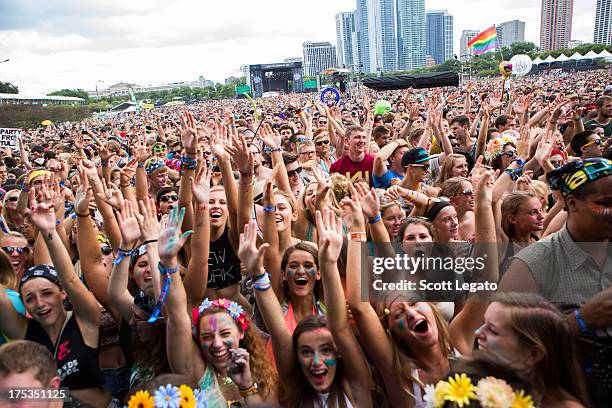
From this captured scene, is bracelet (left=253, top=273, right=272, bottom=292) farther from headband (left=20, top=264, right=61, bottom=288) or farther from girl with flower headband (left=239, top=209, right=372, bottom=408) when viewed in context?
headband (left=20, top=264, right=61, bottom=288)

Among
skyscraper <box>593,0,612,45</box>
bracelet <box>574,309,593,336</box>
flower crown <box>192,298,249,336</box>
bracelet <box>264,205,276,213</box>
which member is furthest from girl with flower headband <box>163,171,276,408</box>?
skyscraper <box>593,0,612,45</box>

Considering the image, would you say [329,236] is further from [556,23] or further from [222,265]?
[556,23]

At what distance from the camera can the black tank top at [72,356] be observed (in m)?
2.74

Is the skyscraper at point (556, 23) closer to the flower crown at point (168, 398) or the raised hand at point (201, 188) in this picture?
the raised hand at point (201, 188)

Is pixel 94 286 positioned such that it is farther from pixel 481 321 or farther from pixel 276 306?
pixel 481 321

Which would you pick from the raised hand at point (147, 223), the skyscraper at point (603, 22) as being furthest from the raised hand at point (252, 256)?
the skyscraper at point (603, 22)

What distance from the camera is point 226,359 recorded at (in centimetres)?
270

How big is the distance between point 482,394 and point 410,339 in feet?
2.96

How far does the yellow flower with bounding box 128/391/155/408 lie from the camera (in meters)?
2.01

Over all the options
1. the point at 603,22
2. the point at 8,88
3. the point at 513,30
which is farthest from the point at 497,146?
the point at 513,30

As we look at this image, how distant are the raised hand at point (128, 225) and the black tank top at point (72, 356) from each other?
59 centimetres

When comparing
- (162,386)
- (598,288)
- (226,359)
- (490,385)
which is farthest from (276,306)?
(598,288)

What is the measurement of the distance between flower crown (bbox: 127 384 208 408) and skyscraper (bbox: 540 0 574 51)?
136440 mm

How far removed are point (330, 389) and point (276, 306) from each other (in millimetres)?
534
